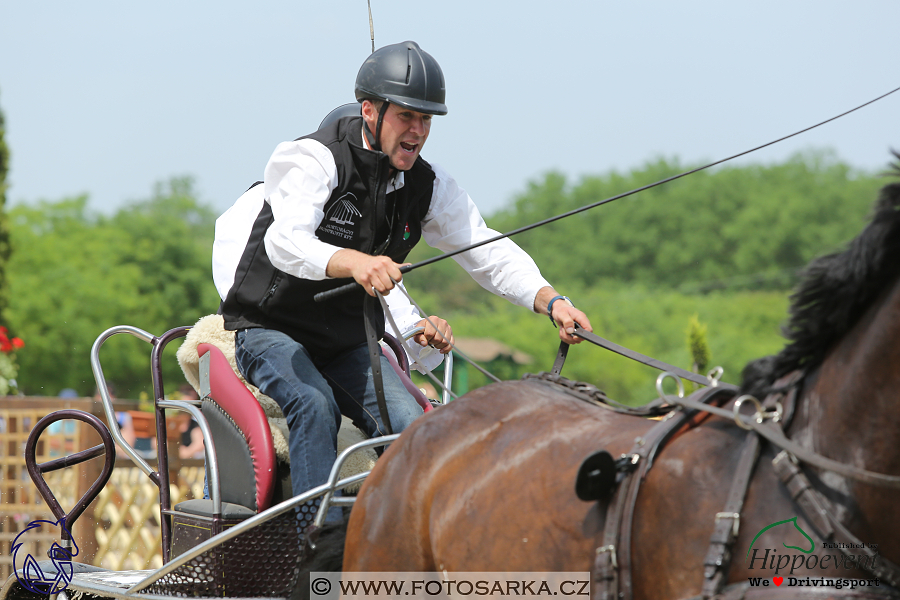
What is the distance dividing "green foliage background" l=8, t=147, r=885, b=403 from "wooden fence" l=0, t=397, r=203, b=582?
10.7 metres

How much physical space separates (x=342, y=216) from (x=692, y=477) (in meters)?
1.79

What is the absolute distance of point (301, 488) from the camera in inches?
116

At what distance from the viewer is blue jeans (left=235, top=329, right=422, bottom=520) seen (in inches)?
117

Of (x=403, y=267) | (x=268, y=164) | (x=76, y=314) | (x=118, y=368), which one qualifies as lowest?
(x=118, y=368)

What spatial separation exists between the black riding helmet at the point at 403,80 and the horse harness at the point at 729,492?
1549mm

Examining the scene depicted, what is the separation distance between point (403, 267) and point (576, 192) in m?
58.1

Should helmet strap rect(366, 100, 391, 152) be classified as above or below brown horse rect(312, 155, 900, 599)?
above

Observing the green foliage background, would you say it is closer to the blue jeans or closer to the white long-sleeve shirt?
the white long-sleeve shirt

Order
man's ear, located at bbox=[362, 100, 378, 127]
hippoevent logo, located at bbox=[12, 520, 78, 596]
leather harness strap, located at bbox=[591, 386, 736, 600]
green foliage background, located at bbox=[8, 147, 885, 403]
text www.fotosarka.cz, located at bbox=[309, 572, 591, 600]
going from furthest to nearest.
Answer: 1. green foliage background, located at bbox=[8, 147, 885, 403]
2. hippoevent logo, located at bbox=[12, 520, 78, 596]
3. man's ear, located at bbox=[362, 100, 378, 127]
4. text www.fotosarka.cz, located at bbox=[309, 572, 591, 600]
5. leather harness strap, located at bbox=[591, 386, 736, 600]

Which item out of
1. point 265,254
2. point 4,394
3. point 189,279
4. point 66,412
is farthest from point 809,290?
point 189,279

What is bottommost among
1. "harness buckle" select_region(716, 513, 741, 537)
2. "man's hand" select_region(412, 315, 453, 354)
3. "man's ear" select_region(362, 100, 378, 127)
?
"harness buckle" select_region(716, 513, 741, 537)

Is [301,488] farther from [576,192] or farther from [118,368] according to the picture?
[576,192]

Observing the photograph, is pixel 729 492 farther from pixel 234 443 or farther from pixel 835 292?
pixel 234 443

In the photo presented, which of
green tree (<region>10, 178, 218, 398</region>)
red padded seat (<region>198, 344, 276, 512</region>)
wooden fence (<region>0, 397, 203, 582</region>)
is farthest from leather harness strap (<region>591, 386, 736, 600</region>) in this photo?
green tree (<region>10, 178, 218, 398</region>)
